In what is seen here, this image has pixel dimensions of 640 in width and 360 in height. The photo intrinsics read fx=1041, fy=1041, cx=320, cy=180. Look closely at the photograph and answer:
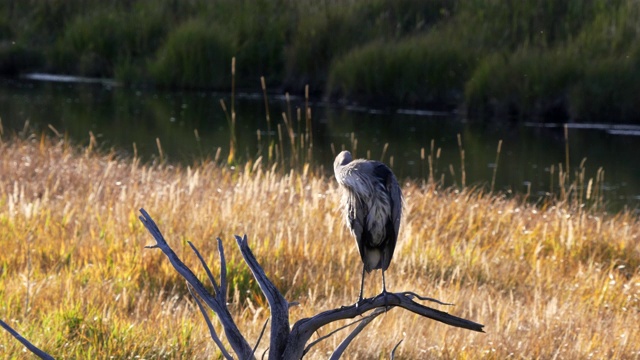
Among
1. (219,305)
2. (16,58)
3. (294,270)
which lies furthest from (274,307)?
(16,58)

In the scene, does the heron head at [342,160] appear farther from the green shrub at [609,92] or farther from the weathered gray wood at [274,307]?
the green shrub at [609,92]

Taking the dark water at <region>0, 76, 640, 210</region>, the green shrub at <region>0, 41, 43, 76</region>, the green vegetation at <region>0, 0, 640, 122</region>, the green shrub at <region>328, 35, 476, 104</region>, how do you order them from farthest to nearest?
the green shrub at <region>0, 41, 43, 76</region> < the green shrub at <region>328, 35, 476, 104</region> < the green vegetation at <region>0, 0, 640, 122</region> < the dark water at <region>0, 76, 640, 210</region>

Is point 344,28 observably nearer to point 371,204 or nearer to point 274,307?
point 371,204

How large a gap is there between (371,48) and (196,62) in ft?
10.9

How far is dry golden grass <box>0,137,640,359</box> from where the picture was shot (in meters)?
4.05

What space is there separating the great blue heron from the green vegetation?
12.9 m

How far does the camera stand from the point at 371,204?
2.70 meters

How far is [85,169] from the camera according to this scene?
7934mm

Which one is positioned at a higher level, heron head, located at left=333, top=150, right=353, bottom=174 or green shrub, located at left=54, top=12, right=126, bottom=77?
heron head, located at left=333, top=150, right=353, bottom=174

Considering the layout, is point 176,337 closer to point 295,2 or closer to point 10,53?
point 295,2

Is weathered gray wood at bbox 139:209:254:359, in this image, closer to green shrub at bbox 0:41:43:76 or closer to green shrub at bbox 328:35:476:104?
green shrub at bbox 328:35:476:104

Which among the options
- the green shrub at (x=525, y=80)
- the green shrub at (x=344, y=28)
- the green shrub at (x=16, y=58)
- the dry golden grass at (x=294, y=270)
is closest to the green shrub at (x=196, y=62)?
the green shrub at (x=344, y=28)

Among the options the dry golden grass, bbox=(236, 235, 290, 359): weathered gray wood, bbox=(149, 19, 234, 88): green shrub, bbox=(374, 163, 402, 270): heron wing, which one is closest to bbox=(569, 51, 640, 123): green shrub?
bbox=(149, 19, 234, 88): green shrub

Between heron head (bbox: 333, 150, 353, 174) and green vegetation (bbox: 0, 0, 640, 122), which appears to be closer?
heron head (bbox: 333, 150, 353, 174)
